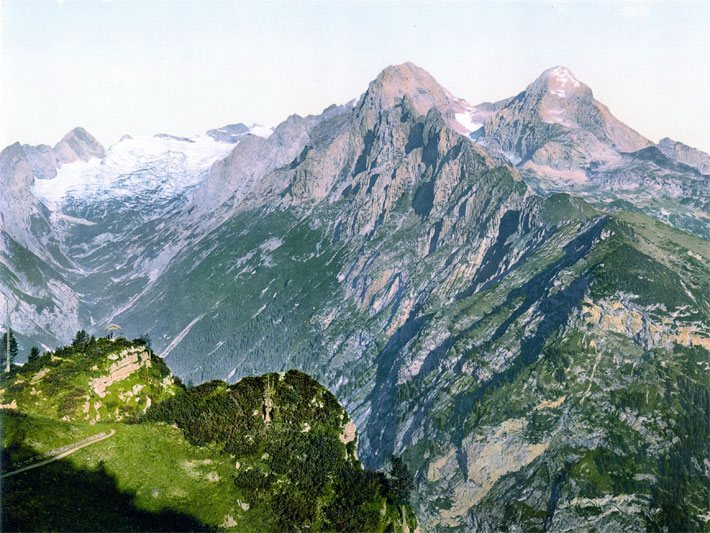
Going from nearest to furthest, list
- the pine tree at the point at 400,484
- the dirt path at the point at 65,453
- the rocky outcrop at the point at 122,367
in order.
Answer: the dirt path at the point at 65,453, the pine tree at the point at 400,484, the rocky outcrop at the point at 122,367

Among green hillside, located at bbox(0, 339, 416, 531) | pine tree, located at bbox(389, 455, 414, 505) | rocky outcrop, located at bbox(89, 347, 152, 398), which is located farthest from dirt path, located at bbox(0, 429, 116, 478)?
pine tree, located at bbox(389, 455, 414, 505)

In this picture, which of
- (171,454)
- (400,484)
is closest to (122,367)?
(171,454)

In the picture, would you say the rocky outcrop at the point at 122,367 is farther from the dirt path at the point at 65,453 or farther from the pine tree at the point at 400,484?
the pine tree at the point at 400,484

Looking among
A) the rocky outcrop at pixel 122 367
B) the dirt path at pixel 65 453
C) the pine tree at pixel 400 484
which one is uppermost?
the rocky outcrop at pixel 122 367

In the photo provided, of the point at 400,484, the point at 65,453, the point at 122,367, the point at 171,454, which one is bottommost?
the point at 65,453

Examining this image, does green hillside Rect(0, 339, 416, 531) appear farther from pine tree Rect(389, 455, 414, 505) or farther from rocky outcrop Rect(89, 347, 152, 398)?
pine tree Rect(389, 455, 414, 505)

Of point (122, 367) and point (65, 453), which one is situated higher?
point (122, 367)

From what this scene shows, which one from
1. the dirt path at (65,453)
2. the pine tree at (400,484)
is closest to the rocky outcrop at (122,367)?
the dirt path at (65,453)

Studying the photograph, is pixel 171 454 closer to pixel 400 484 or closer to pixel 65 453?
pixel 65 453

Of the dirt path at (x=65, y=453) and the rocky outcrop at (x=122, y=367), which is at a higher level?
the rocky outcrop at (x=122, y=367)
